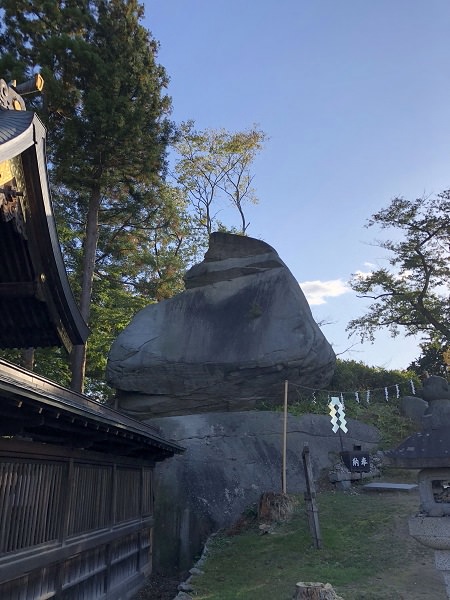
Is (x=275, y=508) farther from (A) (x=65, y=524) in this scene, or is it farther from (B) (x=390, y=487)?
(A) (x=65, y=524)

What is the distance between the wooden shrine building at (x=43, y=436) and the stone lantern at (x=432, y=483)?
4385mm

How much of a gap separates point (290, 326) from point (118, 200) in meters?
11.0

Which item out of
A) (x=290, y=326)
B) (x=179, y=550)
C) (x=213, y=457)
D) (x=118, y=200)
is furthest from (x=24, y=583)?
(x=118, y=200)

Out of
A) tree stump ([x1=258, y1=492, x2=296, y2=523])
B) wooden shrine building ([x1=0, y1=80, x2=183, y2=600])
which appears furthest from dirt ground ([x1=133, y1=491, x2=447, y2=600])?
tree stump ([x1=258, y1=492, x2=296, y2=523])

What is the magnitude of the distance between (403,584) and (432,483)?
9.73 feet

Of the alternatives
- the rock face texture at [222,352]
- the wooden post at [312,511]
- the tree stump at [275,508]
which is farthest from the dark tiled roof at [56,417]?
the rock face texture at [222,352]

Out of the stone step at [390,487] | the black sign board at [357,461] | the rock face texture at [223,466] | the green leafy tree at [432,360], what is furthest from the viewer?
the green leafy tree at [432,360]

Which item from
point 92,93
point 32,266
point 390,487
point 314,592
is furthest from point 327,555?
point 92,93

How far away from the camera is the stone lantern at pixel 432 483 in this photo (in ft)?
21.7

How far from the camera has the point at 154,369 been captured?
1892cm

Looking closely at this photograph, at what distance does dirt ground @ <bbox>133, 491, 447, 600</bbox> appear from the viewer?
26.5 ft

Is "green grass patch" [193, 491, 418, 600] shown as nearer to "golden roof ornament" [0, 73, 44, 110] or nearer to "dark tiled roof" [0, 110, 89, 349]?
"dark tiled roof" [0, 110, 89, 349]

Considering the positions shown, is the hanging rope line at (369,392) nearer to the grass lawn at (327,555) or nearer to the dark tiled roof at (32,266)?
the grass lawn at (327,555)

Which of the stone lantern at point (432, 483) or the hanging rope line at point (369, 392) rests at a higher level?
the hanging rope line at point (369, 392)
